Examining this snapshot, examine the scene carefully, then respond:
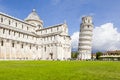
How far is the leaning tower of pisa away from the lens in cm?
8694

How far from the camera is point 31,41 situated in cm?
7038

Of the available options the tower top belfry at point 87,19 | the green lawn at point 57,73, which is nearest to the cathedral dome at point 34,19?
the tower top belfry at point 87,19

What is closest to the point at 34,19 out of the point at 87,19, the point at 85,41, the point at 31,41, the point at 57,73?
the point at 31,41

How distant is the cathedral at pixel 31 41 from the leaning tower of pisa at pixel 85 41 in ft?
51.3

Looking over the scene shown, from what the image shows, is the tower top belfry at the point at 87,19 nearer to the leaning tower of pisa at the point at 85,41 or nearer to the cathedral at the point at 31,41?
the leaning tower of pisa at the point at 85,41

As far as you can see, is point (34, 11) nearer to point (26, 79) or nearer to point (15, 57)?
point (15, 57)

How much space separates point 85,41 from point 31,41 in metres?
29.9

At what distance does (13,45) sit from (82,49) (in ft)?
127

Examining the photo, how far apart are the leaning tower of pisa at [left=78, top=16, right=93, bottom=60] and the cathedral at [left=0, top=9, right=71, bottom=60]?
615 inches

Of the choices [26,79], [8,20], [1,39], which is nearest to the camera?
[26,79]

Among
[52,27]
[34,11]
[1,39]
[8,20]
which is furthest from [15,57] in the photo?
[34,11]

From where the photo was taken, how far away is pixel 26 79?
1064 cm

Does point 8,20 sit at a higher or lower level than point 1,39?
higher

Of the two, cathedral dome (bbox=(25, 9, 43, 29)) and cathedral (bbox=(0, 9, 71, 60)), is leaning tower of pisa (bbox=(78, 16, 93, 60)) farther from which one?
cathedral dome (bbox=(25, 9, 43, 29))
